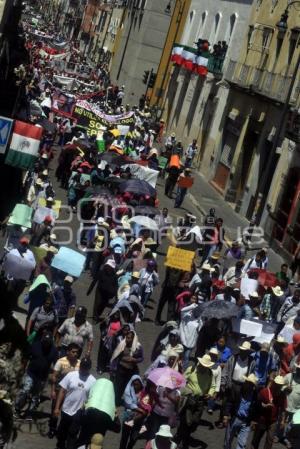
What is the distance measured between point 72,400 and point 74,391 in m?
0.10

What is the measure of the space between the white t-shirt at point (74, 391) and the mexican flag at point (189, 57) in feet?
127

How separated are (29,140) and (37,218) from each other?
2717 millimetres

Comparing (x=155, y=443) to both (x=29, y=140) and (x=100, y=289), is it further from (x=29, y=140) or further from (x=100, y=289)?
(x=29, y=140)

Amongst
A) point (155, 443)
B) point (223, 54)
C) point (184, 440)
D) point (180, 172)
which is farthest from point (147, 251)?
point (223, 54)

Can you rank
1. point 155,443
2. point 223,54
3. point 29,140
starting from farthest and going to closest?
point 223,54, point 29,140, point 155,443

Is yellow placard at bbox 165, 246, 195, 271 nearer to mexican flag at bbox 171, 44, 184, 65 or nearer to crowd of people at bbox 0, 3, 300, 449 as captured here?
crowd of people at bbox 0, 3, 300, 449

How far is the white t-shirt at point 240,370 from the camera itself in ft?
48.0

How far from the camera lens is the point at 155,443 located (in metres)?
11.3

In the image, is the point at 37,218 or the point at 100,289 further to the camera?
the point at 37,218

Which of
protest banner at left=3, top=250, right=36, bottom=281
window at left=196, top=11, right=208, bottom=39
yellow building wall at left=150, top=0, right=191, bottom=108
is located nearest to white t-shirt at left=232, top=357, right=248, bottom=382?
protest banner at left=3, top=250, right=36, bottom=281

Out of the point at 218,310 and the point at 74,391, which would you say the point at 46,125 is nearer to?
the point at 218,310

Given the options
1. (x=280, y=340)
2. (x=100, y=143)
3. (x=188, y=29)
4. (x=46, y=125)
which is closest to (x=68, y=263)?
(x=280, y=340)

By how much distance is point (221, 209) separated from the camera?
38312mm

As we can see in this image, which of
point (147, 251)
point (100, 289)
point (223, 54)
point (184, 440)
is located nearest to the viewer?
point (184, 440)
